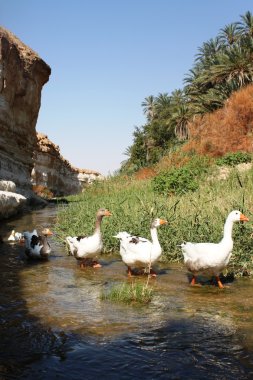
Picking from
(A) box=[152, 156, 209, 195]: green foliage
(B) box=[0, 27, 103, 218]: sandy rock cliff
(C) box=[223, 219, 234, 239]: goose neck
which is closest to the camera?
(C) box=[223, 219, 234, 239]: goose neck

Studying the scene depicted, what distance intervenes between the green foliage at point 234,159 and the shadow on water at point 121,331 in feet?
40.0

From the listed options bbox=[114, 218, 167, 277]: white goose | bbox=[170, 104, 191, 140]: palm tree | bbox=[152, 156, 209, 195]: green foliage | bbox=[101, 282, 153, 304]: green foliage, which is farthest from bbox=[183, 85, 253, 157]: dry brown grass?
bbox=[170, 104, 191, 140]: palm tree

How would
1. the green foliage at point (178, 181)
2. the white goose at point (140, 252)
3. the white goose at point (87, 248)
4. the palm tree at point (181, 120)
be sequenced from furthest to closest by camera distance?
the palm tree at point (181, 120) → the green foliage at point (178, 181) → the white goose at point (87, 248) → the white goose at point (140, 252)

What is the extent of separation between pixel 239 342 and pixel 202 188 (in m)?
10.0

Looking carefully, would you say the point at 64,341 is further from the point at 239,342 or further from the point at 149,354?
the point at 239,342

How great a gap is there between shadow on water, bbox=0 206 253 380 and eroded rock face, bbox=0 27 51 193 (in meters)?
16.0

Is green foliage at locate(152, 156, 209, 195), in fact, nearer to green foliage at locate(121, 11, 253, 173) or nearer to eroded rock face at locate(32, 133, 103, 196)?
green foliage at locate(121, 11, 253, 173)

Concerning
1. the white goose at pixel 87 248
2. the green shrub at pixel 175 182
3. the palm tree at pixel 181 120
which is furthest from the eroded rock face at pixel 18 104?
the palm tree at pixel 181 120

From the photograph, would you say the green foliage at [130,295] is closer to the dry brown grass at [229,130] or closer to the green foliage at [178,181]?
the green foliage at [178,181]

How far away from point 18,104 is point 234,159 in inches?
550

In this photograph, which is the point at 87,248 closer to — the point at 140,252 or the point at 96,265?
the point at 96,265

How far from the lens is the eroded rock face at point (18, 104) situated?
22078 mm

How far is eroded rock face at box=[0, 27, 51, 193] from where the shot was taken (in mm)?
22078

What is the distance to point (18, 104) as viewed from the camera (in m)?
25.6
